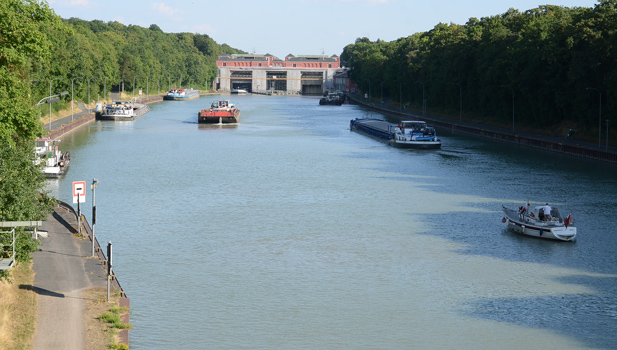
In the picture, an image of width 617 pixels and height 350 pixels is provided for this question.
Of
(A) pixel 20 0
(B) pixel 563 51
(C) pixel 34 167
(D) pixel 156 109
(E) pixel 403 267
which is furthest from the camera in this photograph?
(D) pixel 156 109

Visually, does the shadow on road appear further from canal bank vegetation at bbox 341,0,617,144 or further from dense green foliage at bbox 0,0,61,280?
canal bank vegetation at bbox 341,0,617,144

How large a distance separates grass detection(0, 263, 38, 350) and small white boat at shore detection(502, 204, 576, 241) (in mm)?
24364

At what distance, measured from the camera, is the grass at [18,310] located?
21594 millimetres

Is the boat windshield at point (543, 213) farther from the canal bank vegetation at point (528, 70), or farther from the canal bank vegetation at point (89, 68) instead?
the canal bank vegetation at point (89, 68)

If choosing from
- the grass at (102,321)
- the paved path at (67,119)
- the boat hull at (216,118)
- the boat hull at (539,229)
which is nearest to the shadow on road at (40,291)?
the grass at (102,321)

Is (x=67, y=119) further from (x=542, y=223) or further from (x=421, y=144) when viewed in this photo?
(x=542, y=223)

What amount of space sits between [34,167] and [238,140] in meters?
61.2

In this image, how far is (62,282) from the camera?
27062mm

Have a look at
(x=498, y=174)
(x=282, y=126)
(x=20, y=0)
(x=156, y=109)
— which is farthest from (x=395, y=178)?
(x=156, y=109)

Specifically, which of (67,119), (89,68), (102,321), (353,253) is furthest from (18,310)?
(89,68)

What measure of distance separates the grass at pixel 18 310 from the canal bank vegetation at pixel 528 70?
170 feet

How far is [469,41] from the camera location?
113000 mm

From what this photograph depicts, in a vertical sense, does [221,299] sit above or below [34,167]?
below

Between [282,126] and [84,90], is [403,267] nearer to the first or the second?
[282,126]
